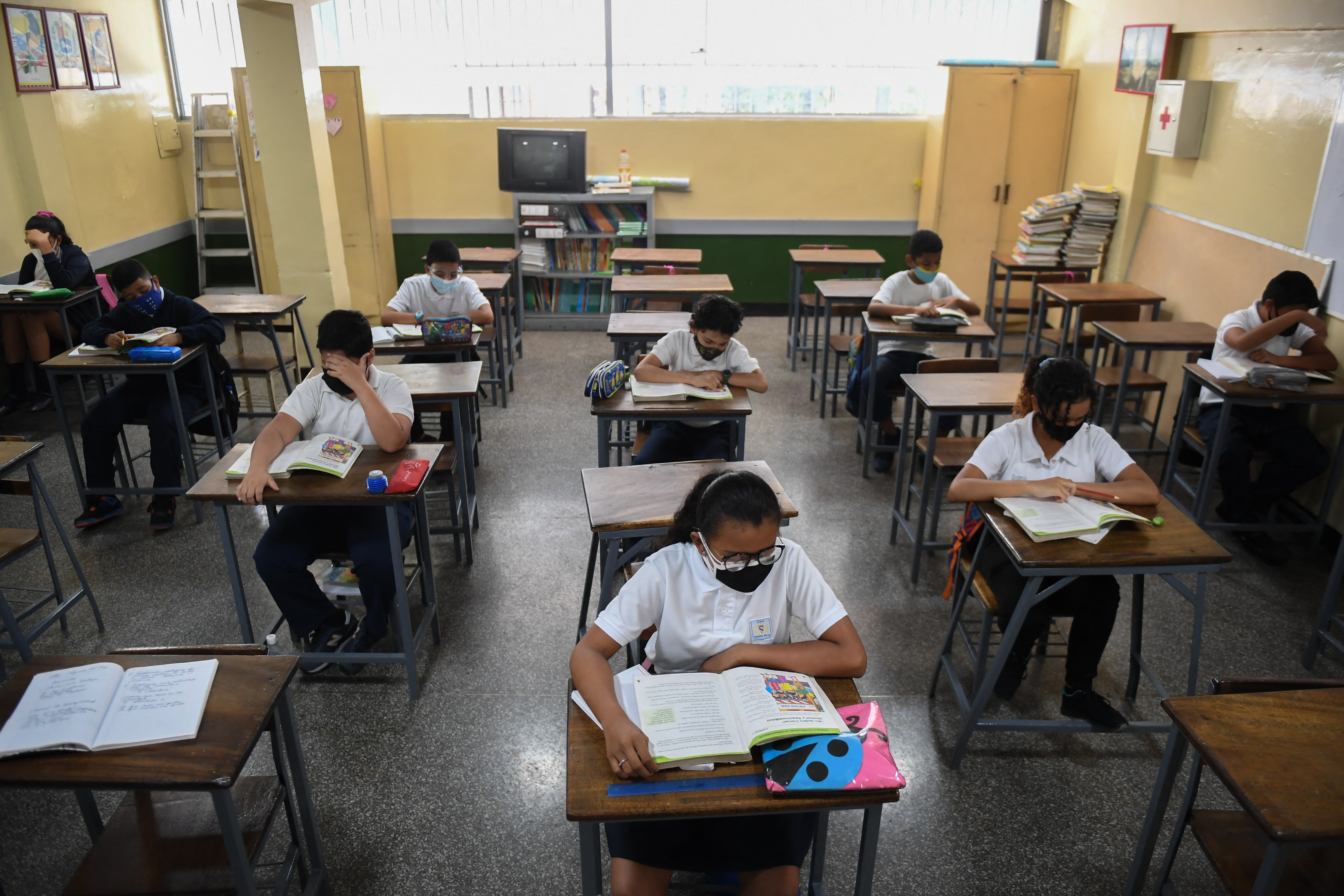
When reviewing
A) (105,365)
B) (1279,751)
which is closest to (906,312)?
(1279,751)

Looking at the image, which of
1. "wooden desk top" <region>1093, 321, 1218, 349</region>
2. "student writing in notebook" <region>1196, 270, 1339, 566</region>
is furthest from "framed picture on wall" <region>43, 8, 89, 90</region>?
"student writing in notebook" <region>1196, 270, 1339, 566</region>

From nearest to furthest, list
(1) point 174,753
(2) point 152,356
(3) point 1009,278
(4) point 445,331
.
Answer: (1) point 174,753
(2) point 152,356
(4) point 445,331
(3) point 1009,278

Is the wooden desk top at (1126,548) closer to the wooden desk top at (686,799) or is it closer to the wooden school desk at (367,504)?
the wooden desk top at (686,799)

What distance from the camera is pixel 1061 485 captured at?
2.56 metres

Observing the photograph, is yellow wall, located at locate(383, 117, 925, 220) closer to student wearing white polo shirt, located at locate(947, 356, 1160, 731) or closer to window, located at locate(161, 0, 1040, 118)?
window, located at locate(161, 0, 1040, 118)

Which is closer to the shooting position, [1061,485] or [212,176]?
[1061,485]

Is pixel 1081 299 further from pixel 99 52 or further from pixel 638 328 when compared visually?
pixel 99 52

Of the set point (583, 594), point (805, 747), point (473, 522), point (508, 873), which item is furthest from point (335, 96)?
point (805, 747)

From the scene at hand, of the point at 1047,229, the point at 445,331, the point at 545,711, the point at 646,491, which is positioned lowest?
the point at 545,711

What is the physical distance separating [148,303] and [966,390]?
3780 millimetres

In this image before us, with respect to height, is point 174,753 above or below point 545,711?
above

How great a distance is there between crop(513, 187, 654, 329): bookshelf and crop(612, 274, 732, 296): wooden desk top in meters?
1.53

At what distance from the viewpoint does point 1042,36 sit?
7406 mm

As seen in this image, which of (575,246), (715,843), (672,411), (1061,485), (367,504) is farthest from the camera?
(575,246)
